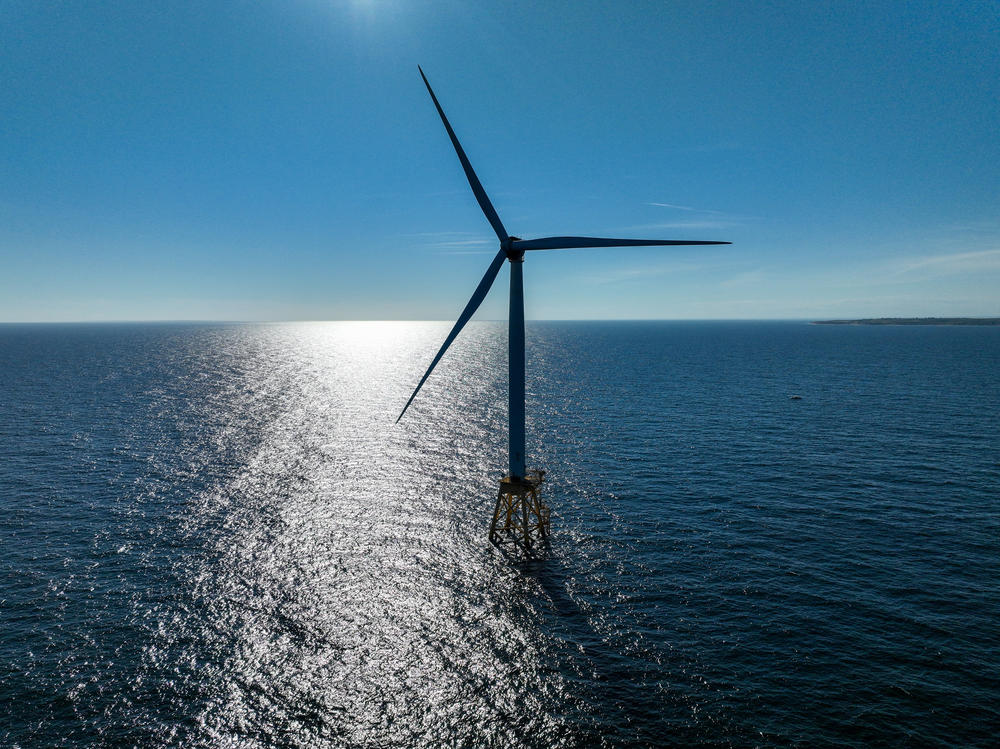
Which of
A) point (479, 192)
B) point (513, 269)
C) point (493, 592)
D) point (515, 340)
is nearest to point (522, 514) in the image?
point (493, 592)

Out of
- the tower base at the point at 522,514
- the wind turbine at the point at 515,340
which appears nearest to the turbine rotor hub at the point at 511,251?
the wind turbine at the point at 515,340

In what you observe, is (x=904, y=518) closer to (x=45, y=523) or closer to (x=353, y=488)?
(x=353, y=488)

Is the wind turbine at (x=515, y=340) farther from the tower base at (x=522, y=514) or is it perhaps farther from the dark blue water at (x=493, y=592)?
the dark blue water at (x=493, y=592)

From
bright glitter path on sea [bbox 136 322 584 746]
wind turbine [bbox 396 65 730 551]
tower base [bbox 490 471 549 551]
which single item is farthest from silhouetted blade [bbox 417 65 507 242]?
bright glitter path on sea [bbox 136 322 584 746]

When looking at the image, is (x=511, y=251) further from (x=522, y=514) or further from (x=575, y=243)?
(x=522, y=514)

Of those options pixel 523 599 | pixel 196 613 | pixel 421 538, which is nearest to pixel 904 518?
pixel 523 599

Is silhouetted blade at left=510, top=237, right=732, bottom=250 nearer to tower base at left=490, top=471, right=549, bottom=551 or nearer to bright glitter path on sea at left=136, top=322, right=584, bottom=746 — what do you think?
tower base at left=490, top=471, right=549, bottom=551
